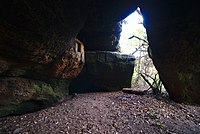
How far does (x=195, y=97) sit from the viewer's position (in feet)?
15.2

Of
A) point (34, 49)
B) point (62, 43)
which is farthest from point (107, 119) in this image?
point (34, 49)

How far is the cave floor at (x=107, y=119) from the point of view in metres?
4.43

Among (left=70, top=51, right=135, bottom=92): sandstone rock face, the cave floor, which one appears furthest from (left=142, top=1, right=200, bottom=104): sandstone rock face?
(left=70, top=51, right=135, bottom=92): sandstone rock face

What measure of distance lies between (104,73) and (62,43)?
417cm

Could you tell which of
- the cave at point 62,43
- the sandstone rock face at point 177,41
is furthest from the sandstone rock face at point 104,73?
the sandstone rock face at point 177,41

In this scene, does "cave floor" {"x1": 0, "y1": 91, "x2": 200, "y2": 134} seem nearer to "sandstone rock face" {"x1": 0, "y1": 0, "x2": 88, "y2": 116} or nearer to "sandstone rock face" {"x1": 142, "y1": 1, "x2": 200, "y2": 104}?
"sandstone rock face" {"x1": 0, "y1": 0, "x2": 88, "y2": 116}

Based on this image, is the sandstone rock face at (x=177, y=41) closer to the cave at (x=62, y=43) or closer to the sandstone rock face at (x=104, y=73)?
the cave at (x=62, y=43)

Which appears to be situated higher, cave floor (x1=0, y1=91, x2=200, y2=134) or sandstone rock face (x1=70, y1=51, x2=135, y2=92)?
sandstone rock face (x1=70, y1=51, x2=135, y2=92)

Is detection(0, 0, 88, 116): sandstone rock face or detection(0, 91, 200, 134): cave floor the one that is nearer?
detection(0, 0, 88, 116): sandstone rock face

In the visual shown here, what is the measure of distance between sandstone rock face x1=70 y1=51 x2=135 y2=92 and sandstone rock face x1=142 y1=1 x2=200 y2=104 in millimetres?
4011

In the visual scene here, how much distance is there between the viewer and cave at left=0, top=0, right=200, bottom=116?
3887 mm

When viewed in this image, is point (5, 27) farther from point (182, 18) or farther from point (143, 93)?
point (143, 93)

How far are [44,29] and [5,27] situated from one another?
872 millimetres

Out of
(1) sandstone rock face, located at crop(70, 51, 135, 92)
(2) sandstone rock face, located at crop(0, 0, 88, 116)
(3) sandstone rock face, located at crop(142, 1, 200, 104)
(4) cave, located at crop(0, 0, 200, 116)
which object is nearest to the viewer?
(2) sandstone rock face, located at crop(0, 0, 88, 116)
